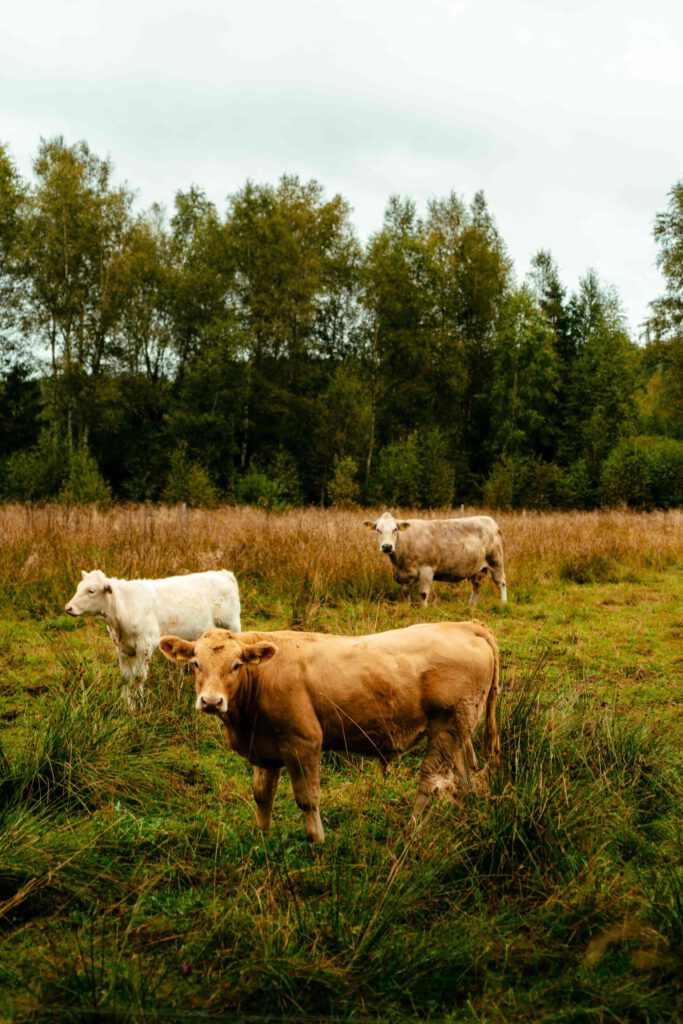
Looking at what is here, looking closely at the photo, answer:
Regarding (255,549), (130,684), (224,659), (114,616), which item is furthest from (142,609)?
(255,549)

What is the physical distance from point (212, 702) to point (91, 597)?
13.7 feet

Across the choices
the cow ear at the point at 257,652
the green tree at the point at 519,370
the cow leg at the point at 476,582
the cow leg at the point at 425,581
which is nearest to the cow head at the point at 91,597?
the cow ear at the point at 257,652

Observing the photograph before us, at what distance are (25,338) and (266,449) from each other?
10.7m

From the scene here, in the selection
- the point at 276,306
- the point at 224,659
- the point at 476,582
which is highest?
the point at 276,306

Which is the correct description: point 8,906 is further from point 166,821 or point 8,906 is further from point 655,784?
point 655,784

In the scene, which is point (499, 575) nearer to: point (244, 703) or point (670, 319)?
point (244, 703)

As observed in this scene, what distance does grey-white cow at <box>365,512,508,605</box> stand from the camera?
13258 mm

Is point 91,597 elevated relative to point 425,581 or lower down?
elevated

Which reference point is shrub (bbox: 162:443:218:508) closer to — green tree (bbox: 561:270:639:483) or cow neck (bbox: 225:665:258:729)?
green tree (bbox: 561:270:639:483)

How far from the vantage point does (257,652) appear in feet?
15.2

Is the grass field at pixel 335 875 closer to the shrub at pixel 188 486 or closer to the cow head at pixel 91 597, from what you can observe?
the cow head at pixel 91 597

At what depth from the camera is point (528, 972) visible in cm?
350

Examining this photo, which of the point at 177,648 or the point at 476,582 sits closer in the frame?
the point at 177,648

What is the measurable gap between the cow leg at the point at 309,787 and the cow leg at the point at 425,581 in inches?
336
